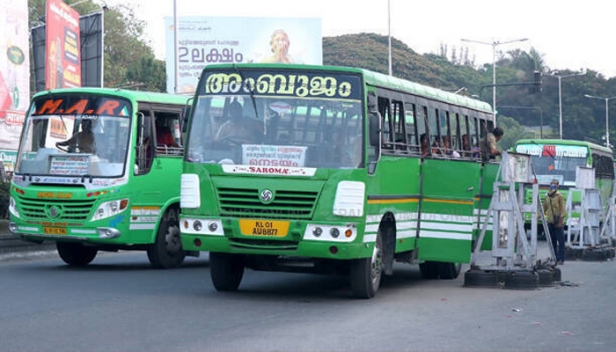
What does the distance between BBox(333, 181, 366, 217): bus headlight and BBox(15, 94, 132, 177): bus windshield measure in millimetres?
5355

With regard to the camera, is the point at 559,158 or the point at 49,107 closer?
the point at 49,107

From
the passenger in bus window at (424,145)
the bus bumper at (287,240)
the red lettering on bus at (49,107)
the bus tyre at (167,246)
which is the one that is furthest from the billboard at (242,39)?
the bus bumper at (287,240)

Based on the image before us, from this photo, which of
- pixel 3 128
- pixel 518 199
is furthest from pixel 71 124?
pixel 3 128

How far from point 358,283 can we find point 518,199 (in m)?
4.54

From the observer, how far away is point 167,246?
742 inches

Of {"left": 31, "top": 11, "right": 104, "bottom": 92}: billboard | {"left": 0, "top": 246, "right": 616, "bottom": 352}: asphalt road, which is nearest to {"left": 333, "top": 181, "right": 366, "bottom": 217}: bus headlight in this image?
{"left": 0, "top": 246, "right": 616, "bottom": 352}: asphalt road

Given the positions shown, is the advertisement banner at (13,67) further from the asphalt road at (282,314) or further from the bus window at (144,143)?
the asphalt road at (282,314)

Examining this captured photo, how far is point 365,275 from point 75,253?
677 cm

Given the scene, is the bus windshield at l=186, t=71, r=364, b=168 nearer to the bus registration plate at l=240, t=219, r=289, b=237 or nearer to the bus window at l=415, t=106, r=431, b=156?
the bus registration plate at l=240, t=219, r=289, b=237

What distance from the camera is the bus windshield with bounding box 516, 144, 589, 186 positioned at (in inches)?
1444

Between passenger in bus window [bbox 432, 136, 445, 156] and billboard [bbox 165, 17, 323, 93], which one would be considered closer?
passenger in bus window [bbox 432, 136, 445, 156]

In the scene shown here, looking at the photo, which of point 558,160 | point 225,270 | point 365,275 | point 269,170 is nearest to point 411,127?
point 365,275

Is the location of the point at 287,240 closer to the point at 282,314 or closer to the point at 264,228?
the point at 264,228

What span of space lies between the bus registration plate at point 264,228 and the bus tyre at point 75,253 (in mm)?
6144
